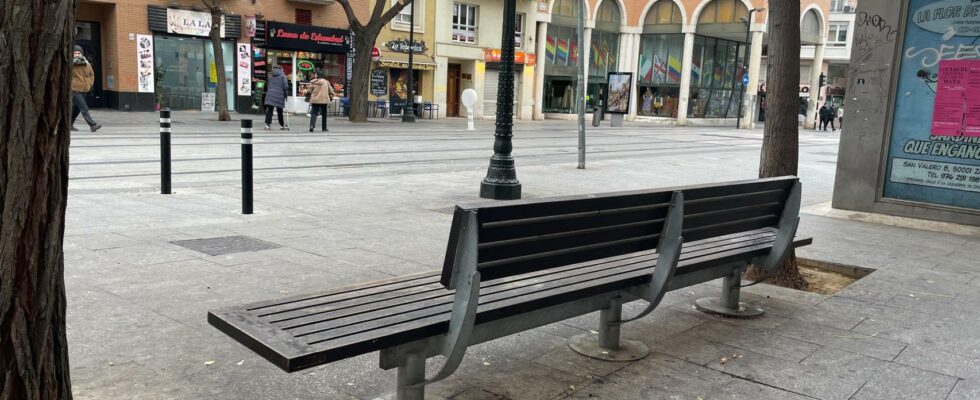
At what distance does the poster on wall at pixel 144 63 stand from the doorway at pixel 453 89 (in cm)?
1493

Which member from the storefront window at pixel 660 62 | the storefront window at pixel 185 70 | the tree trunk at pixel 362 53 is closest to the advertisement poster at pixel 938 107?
the tree trunk at pixel 362 53

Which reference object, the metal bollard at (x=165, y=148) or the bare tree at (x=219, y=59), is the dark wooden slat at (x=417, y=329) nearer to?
the metal bollard at (x=165, y=148)

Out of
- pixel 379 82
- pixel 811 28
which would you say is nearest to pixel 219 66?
pixel 379 82

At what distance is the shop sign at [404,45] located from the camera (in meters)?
34.1

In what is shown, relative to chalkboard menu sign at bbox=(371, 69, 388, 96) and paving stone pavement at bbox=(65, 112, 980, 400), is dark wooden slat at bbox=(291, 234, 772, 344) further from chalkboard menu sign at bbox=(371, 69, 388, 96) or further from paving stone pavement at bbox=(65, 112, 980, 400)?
chalkboard menu sign at bbox=(371, 69, 388, 96)

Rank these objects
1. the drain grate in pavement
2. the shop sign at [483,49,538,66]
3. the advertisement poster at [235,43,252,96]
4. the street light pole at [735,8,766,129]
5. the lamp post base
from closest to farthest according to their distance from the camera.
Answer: the drain grate in pavement → the lamp post base → the advertisement poster at [235,43,252,96] → the shop sign at [483,49,538,66] → the street light pole at [735,8,766,129]

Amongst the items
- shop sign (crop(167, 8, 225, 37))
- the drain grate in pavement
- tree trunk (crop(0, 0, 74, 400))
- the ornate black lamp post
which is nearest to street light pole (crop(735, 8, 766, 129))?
shop sign (crop(167, 8, 225, 37))

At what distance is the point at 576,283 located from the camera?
150 inches

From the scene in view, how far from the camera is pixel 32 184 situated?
7.43 feet

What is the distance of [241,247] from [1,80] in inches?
179

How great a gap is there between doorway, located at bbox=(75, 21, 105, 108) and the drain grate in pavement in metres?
24.1

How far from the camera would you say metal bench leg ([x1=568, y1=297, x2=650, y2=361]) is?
420 cm

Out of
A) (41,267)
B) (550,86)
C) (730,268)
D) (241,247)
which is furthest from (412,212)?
(550,86)

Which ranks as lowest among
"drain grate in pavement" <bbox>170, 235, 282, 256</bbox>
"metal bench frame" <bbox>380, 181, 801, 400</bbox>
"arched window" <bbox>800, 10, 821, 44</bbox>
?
"drain grate in pavement" <bbox>170, 235, 282, 256</bbox>
